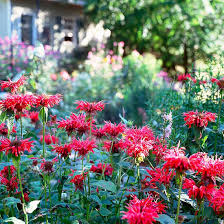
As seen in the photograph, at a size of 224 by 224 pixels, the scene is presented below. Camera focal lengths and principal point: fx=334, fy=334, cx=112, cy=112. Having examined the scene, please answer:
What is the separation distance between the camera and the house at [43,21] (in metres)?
8.73

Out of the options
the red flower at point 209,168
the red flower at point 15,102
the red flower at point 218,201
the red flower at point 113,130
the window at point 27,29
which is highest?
the window at point 27,29

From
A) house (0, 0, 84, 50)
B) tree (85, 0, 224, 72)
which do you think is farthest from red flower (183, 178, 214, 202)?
house (0, 0, 84, 50)

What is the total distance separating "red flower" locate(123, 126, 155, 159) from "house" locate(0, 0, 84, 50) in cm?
758

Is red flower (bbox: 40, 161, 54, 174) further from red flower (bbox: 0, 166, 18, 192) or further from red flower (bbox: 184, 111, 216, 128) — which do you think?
red flower (bbox: 184, 111, 216, 128)

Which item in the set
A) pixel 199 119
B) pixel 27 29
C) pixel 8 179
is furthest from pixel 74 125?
pixel 27 29

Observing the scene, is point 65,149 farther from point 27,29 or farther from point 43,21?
point 43,21

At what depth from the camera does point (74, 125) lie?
1.46 metres

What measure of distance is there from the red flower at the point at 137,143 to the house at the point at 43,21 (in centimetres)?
758

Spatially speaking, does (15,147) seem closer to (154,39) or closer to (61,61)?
(61,61)

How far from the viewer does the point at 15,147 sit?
119cm

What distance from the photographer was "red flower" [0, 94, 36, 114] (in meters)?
1.37

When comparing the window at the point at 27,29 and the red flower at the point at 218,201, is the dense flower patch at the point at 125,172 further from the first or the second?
the window at the point at 27,29

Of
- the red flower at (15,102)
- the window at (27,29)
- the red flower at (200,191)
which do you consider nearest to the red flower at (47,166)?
the red flower at (15,102)

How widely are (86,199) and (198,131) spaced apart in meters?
0.55
